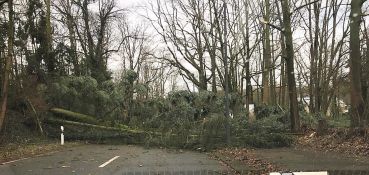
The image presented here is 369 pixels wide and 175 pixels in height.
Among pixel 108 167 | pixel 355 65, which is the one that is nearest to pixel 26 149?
pixel 108 167

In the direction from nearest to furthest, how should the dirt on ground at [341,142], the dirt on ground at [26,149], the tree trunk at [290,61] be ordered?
the dirt on ground at [341,142]
the dirt on ground at [26,149]
the tree trunk at [290,61]

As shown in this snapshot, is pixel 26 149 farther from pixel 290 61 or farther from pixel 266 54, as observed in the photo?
pixel 266 54

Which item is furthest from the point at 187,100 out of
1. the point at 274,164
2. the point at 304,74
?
the point at 304,74

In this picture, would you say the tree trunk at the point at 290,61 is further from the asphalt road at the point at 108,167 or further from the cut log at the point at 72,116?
the cut log at the point at 72,116

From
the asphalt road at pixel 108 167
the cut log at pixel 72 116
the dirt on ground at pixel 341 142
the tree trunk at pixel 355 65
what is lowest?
the asphalt road at pixel 108 167

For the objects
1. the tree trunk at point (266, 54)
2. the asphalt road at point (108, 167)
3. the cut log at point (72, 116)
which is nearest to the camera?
the asphalt road at point (108, 167)

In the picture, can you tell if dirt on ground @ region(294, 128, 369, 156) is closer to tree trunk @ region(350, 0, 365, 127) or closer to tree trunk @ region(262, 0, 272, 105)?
tree trunk @ region(350, 0, 365, 127)

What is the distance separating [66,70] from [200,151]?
15762 millimetres

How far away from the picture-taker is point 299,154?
1772 cm

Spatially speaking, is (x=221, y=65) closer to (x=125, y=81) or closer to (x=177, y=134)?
(x=125, y=81)

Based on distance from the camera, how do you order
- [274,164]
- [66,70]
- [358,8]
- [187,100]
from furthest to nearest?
[66,70] < [187,100] < [358,8] < [274,164]

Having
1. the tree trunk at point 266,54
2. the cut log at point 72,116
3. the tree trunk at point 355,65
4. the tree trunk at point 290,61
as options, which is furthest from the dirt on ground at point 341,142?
the tree trunk at point 266,54

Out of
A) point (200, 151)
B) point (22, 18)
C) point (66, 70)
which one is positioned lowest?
point (200, 151)

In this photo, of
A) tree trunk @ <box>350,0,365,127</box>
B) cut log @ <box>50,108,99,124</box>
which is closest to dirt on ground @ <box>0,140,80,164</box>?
cut log @ <box>50,108,99,124</box>
